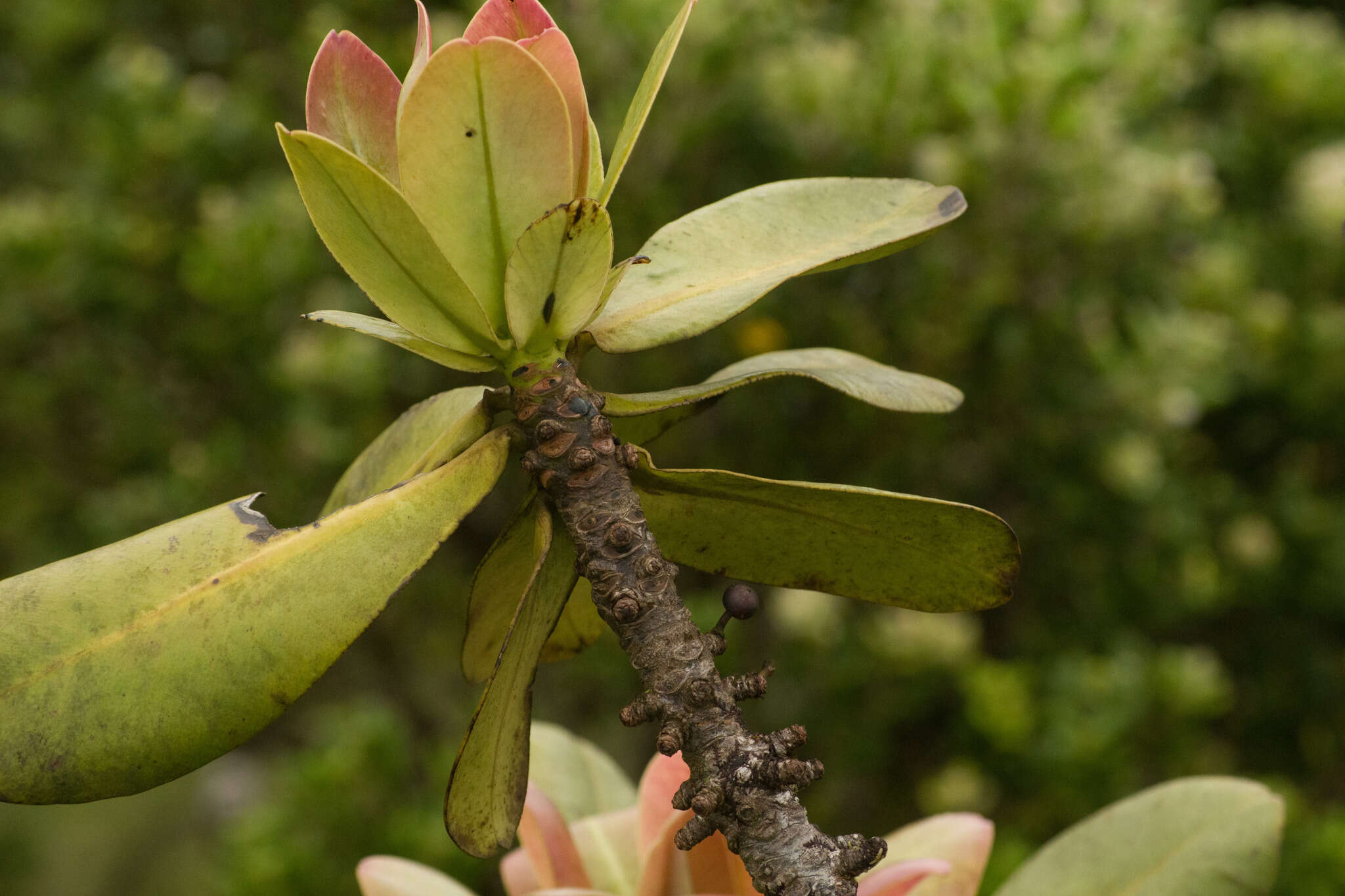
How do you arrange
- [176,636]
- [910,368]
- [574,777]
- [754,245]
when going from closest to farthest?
1. [176,636]
2. [754,245]
3. [574,777]
4. [910,368]

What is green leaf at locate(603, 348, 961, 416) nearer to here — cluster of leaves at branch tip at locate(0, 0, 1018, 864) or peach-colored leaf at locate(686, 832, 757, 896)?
cluster of leaves at branch tip at locate(0, 0, 1018, 864)

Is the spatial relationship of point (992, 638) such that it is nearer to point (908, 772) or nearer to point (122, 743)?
point (908, 772)

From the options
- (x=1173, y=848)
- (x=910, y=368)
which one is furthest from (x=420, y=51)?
(x=910, y=368)

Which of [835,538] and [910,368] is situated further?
[910,368]

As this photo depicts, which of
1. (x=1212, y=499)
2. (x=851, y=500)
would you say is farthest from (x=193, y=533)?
(x=1212, y=499)

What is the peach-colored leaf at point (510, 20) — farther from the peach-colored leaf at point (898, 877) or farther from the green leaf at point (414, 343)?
the peach-colored leaf at point (898, 877)

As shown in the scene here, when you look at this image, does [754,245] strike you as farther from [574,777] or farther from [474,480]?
[574,777]
